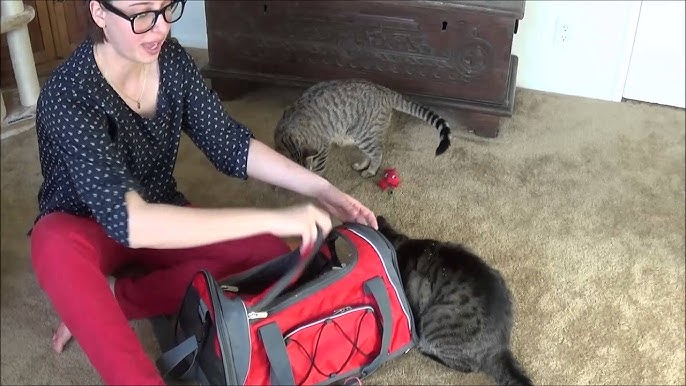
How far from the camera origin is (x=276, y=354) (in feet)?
3.92

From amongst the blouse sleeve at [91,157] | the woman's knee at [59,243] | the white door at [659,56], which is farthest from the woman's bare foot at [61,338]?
the white door at [659,56]

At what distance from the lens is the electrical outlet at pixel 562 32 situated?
2293mm

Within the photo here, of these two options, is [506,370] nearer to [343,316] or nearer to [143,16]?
[343,316]

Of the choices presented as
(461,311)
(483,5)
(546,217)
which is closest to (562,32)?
(483,5)

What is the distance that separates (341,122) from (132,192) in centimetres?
87

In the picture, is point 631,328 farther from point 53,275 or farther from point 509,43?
point 53,275

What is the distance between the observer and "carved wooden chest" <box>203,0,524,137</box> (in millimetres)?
1981

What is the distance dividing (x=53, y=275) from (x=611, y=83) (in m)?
1.81

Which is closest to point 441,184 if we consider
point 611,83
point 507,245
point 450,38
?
point 507,245

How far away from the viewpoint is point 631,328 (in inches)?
60.7

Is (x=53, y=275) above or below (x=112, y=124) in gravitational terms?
below

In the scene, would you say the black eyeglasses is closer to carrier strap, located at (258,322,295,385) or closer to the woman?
the woman

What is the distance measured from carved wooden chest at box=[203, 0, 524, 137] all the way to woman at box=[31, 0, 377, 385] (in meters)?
0.72

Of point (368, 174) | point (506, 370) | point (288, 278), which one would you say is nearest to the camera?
point (288, 278)
